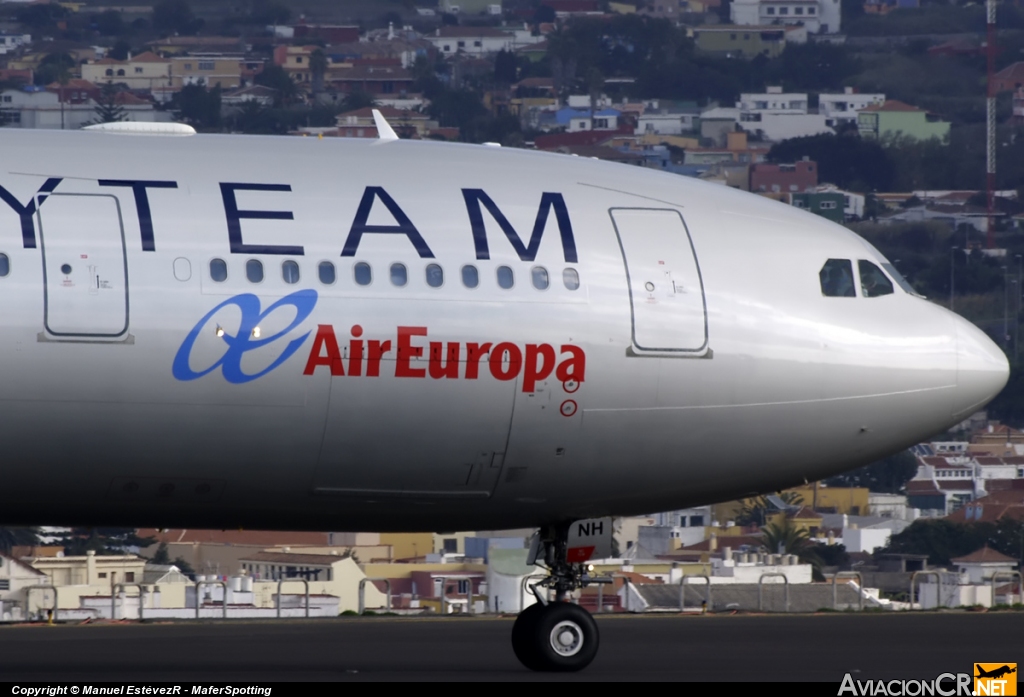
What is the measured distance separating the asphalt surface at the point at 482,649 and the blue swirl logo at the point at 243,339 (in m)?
2.82

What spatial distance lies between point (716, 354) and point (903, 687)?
3505 millimetres

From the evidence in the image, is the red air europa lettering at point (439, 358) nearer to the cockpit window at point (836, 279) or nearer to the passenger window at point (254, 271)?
the passenger window at point (254, 271)

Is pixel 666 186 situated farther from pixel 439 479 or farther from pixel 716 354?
pixel 439 479

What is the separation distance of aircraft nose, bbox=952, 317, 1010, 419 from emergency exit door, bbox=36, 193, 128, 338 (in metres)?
8.01

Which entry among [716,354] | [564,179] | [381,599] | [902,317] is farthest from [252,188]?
[381,599]

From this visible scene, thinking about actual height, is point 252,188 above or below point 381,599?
above

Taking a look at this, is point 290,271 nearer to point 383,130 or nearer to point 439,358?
point 439,358

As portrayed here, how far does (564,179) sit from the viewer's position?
20.7 meters

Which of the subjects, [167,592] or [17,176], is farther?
[167,592]

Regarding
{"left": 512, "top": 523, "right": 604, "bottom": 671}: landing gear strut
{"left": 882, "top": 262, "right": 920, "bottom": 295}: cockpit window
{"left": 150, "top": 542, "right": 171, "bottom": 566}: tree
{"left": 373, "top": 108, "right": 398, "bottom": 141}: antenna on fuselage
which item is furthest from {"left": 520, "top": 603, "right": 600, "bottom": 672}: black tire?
{"left": 150, "top": 542, "right": 171, "bottom": 566}: tree

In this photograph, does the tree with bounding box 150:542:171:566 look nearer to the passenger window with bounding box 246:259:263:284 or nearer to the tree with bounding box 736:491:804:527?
the tree with bounding box 736:491:804:527

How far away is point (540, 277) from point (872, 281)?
351cm

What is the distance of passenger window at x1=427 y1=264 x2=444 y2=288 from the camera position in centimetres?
1949

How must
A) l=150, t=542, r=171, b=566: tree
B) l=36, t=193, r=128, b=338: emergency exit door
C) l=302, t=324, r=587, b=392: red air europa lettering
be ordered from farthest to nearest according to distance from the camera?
l=150, t=542, r=171, b=566: tree < l=302, t=324, r=587, b=392: red air europa lettering < l=36, t=193, r=128, b=338: emergency exit door
